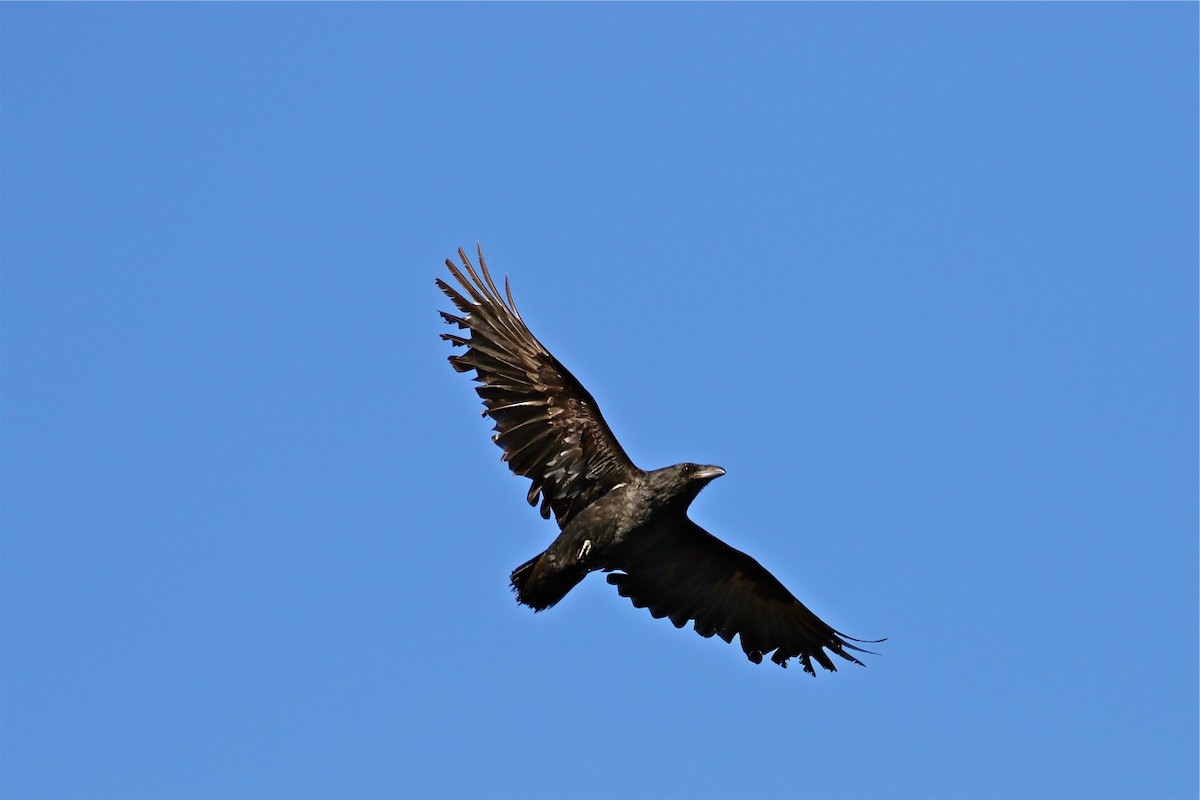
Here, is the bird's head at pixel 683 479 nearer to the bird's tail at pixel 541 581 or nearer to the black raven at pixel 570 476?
the black raven at pixel 570 476

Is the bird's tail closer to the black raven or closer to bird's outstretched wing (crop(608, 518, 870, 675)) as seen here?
the black raven

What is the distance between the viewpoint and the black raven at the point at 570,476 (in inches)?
851

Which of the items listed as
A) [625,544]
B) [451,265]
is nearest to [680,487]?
[625,544]

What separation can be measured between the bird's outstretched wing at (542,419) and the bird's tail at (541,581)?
699mm

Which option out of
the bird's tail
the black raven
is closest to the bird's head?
the black raven

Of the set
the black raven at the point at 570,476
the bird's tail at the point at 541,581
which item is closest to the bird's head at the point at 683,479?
the black raven at the point at 570,476

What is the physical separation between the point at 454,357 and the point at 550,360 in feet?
3.88

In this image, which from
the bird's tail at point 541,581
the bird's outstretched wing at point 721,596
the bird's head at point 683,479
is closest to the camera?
the bird's head at point 683,479

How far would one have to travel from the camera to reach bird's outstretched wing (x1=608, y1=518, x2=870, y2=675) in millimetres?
22766

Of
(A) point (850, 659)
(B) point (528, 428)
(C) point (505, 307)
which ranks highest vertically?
(C) point (505, 307)

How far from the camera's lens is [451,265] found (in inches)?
895

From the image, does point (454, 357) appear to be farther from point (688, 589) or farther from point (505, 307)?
point (688, 589)

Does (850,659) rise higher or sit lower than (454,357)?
lower

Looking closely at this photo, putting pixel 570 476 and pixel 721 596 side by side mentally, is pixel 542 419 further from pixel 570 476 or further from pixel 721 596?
pixel 721 596
